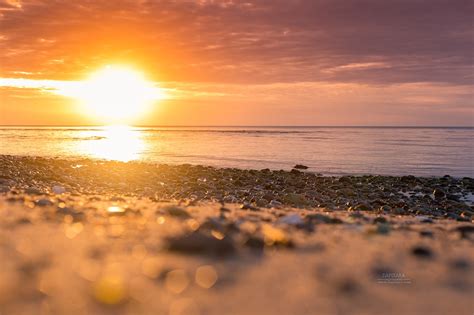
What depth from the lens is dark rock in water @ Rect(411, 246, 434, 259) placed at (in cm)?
393

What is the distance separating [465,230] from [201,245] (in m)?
3.49

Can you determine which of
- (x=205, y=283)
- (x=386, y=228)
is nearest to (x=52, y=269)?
(x=205, y=283)

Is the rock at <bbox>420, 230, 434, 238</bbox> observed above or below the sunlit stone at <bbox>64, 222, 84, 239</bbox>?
below

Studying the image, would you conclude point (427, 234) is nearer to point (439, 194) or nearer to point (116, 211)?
point (116, 211)

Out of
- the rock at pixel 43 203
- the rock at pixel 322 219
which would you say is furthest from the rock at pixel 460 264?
the rock at pixel 43 203

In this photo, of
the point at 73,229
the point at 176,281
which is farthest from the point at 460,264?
the point at 73,229

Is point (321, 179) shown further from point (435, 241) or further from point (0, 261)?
point (0, 261)

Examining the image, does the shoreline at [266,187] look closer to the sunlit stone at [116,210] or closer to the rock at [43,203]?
the rock at [43,203]

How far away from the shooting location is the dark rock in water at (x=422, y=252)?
393 cm

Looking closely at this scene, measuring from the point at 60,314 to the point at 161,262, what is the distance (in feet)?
3.77

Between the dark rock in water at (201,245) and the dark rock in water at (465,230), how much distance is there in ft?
9.77

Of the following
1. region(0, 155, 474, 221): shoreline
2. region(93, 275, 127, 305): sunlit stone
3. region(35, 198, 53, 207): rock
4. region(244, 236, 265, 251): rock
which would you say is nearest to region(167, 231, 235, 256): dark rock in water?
region(244, 236, 265, 251): rock

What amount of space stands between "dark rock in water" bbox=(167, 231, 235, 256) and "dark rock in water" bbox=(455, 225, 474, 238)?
9.77 feet

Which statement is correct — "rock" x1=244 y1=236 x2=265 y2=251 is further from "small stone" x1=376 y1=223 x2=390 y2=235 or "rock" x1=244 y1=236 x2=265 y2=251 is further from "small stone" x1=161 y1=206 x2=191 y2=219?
"small stone" x1=161 y1=206 x2=191 y2=219
